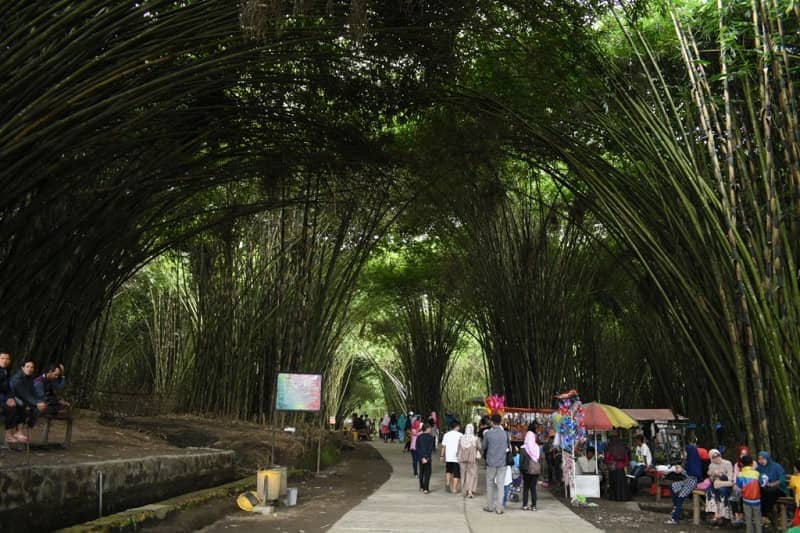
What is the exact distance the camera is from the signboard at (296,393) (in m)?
8.92

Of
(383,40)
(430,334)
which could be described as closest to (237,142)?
(383,40)

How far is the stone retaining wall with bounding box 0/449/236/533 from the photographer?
162 inches

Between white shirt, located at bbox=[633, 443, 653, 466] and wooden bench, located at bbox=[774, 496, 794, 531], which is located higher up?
white shirt, located at bbox=[633, 443, 653, 466]

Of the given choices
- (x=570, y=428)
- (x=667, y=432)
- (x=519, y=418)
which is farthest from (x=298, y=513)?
(x=667, y=432)

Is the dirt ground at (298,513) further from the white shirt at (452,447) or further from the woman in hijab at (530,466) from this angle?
the woman in hijab at (530,466)

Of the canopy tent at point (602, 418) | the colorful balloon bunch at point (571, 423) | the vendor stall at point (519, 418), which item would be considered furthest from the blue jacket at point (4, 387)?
the canopy tent at point (602, 418)

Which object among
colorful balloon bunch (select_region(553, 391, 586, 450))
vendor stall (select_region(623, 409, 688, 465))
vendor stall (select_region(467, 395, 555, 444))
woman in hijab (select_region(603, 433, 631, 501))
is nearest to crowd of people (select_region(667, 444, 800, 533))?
woman in hijab (select_region(603, 433, 631, 501))

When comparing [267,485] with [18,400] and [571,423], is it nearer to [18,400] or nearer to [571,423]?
[18,400]

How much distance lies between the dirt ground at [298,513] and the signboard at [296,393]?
3.36 ft

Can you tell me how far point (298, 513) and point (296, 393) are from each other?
233cm

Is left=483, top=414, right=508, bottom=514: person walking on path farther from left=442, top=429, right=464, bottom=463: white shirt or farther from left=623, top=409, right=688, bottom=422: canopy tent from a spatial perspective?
left=623, top=409, right=688, bottom=422: canopy tent

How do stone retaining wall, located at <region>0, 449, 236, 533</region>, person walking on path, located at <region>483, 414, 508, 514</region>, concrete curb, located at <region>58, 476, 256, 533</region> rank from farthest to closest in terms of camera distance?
person walking on path, located at <region>483, 414, 508, 514</region> < concrete curb, located at <region>58, 476, 256, 533</region> < stone retaining wall, located at <region>0, 449, 236, 533</region>

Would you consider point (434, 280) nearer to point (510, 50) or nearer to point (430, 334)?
point (430, 334)

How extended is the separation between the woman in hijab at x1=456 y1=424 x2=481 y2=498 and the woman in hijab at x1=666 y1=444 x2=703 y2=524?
7.24 feet
